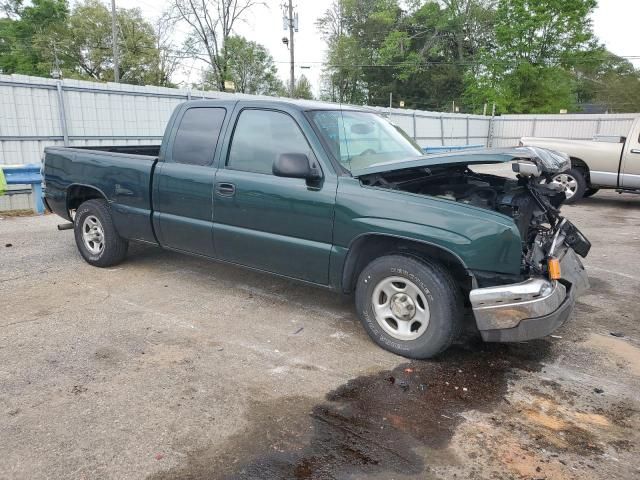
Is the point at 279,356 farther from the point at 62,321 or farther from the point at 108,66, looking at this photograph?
the point at 108,66

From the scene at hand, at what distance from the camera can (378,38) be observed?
56750 millimetres

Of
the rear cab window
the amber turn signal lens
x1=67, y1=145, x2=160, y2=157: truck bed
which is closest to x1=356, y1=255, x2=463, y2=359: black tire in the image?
the amber turn signal lens

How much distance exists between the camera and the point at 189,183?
15.8ft

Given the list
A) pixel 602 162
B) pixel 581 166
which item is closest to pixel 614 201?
pixel 581 166

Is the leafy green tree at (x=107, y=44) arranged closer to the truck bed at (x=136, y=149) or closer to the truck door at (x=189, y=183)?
the truck bed at (x=136, y=149)

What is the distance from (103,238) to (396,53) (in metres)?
52.4

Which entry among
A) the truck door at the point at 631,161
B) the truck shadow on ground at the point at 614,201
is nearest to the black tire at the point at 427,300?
the truck shadow on ground at the point at 614,201

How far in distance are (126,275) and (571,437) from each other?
462 cm

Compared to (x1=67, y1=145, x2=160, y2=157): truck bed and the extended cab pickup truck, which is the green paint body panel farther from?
(x1=67, y1=145, x2=160, y2=157): truck bed

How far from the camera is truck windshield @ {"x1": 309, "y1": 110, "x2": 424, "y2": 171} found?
166 inches

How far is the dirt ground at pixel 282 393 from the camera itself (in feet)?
8.64

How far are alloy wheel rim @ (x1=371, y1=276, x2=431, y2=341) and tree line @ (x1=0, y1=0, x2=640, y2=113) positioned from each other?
135 ft

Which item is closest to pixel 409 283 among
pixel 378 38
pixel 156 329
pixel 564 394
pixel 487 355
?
pixel 487 355

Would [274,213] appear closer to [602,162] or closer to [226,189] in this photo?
[226,189]
